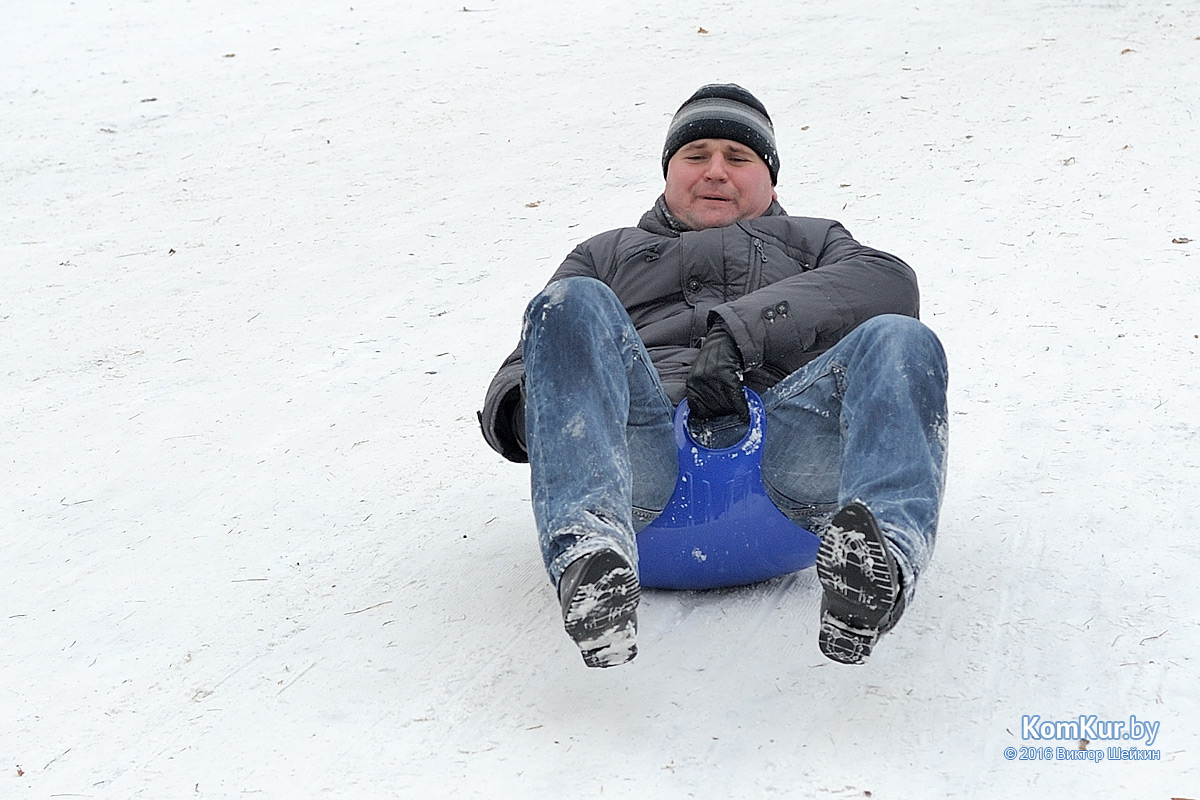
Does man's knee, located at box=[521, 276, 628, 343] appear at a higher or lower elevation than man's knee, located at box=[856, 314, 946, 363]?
higher

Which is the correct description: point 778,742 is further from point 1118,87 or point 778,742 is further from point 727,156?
point 1118,87

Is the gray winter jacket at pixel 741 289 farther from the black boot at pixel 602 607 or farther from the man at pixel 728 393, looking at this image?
the black boot at pixel 602 607

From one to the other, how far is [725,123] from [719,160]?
13 centimetres

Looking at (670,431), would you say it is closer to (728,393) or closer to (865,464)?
(728,393)

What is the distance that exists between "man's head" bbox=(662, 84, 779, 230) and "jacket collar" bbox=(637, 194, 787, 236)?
14mm

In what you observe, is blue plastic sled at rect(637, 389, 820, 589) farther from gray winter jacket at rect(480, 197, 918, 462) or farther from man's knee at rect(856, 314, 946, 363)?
man's knee at rect(856, 314, 946, 363)

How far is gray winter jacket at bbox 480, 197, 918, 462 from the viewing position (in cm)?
250

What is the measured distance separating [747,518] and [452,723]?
0.68 meters

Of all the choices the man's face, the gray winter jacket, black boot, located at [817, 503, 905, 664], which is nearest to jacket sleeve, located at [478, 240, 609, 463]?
the gray winter jacket

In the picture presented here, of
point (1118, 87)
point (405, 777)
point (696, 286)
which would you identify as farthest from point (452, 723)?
point (1118, 87)

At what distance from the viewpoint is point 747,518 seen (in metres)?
2.44

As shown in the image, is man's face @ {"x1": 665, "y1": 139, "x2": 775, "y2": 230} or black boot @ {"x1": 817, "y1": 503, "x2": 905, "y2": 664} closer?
black boot @ {"x1": 817, "y1": 503, "x2": 905, "y2": 664}

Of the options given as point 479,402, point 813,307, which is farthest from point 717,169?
point 479,402

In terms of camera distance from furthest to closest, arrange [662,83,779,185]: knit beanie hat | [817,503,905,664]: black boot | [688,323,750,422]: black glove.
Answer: [662,83,779,185]: knit beanie hat
[688,323,750,422]: black glove
[817,503,905,664]: black boot
